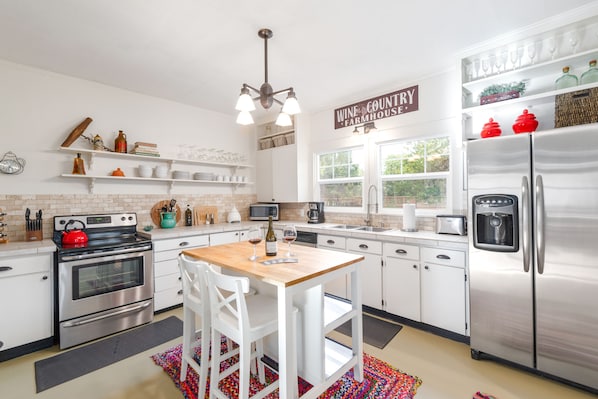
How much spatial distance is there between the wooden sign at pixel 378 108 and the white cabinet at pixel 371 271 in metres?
1.72

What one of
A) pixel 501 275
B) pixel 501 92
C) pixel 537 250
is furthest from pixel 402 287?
pixel 501 92

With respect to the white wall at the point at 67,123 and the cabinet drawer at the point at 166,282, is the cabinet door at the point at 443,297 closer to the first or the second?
the cabinet drawer at the point at 166,282

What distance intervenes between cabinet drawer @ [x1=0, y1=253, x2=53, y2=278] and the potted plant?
4.34m

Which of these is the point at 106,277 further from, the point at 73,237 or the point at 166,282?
the point at 166,282

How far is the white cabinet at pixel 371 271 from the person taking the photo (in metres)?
3.00

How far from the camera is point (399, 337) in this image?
2.60 meters

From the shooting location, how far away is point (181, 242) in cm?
331

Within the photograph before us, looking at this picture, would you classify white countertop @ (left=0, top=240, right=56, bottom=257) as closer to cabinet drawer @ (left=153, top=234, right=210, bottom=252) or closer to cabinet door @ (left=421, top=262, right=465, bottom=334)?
cabinet drawer @ (left=153, top=234, right=210, bottom=252)

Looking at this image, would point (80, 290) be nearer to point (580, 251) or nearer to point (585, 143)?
point (580, 251)

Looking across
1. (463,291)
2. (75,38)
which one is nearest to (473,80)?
(463,291)

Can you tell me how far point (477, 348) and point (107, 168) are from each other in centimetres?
439

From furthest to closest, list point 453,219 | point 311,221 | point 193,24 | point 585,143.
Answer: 1. point 311,221
2. point 453,219
3. point 193,24
4. point 585,143

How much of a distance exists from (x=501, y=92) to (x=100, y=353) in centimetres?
439

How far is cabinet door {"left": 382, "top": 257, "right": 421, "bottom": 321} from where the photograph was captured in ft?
8.98
